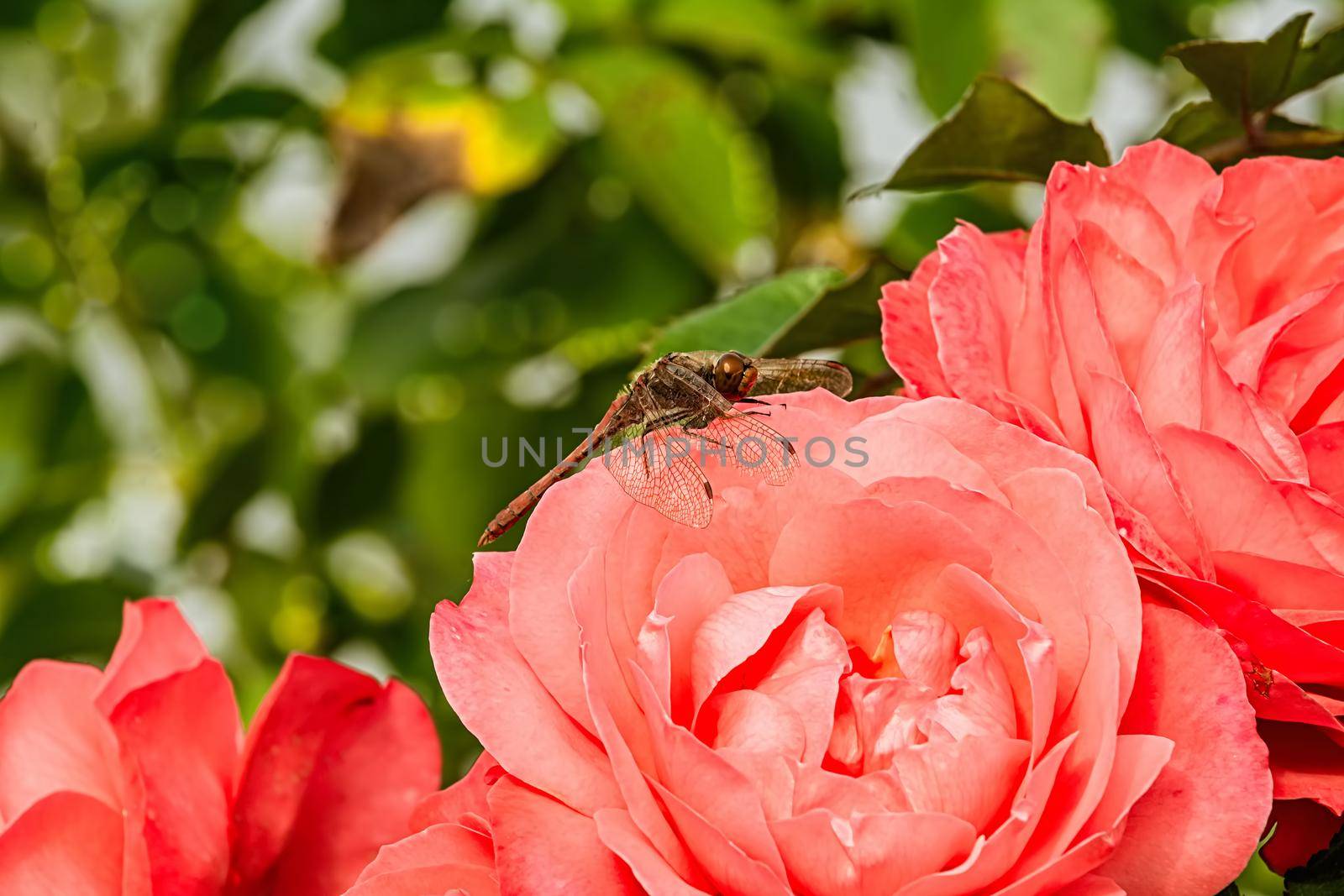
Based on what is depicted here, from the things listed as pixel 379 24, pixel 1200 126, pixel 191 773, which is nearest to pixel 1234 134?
pixel 1200 126

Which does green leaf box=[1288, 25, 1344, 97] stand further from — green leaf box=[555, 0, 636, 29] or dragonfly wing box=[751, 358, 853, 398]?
green leaf box=[555, 0, 636, 29]

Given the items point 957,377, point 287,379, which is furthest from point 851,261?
point 957,377

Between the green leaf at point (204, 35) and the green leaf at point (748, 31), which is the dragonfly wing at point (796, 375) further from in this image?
the green leaf at point (204, 35)

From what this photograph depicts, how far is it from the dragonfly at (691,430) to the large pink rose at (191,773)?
5 cm

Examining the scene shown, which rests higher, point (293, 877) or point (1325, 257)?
point (1325, 257)

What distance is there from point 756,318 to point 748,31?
0.34 meters

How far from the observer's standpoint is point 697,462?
0.21 meters

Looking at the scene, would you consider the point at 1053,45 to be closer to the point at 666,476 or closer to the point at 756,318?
the point at 756,318

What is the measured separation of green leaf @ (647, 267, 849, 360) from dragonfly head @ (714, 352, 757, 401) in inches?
1.7

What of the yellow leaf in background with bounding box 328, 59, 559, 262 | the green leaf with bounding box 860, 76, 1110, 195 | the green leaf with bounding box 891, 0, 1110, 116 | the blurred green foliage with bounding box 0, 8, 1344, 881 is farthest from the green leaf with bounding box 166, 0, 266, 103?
the green leaf with bounding box 860, 76, 1110, 195

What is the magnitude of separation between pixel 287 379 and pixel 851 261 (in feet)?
1.21

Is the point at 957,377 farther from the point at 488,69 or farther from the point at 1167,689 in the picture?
the point at 488,69

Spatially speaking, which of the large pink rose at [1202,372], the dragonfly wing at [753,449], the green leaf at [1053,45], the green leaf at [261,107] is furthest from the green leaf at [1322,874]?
the green leaf at [261,107]

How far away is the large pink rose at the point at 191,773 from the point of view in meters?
0.24
